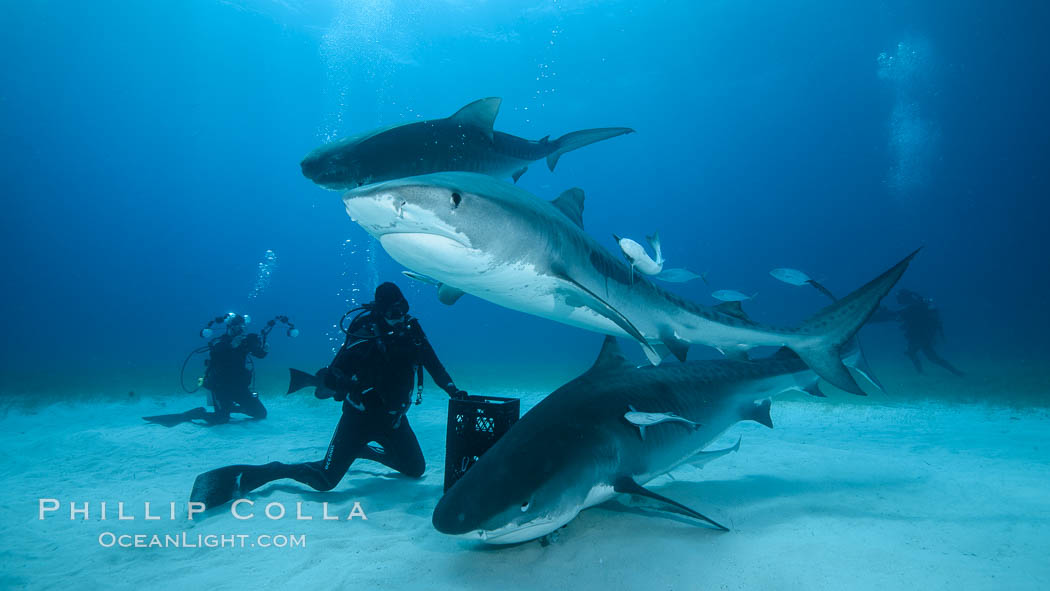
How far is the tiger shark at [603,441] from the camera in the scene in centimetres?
242

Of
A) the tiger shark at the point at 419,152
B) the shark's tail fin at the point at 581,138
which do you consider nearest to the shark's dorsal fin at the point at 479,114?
the tiger shark at the point at 419,152

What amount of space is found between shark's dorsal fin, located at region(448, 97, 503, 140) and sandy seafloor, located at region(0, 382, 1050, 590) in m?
3.64

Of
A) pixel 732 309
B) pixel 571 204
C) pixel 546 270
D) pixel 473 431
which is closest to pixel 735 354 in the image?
pixel 732 309

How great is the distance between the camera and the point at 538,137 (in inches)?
2527

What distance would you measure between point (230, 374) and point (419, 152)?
909cm

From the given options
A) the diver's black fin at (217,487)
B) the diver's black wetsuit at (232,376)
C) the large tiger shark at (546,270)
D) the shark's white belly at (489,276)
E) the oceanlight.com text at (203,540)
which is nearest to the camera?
the large tiger shark at (546,270)

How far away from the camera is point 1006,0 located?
111 feet

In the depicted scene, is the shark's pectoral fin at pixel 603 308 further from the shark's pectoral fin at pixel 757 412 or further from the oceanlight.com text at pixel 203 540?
the oceanlight.com text at pixel 203 540

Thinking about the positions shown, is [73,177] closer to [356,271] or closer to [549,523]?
[356,271]

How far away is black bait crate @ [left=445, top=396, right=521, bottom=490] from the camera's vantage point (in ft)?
12.4

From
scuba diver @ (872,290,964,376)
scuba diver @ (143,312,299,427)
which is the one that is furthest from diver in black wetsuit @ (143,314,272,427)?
scuba diver @ (872,290,964,376)

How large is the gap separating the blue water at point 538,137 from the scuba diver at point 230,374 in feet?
29.8

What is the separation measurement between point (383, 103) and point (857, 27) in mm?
50671

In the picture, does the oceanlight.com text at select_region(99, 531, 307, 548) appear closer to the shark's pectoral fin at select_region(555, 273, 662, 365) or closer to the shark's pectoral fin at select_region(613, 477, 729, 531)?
the shark's pectoral fin at select_region(613, 477, 729, 531)
